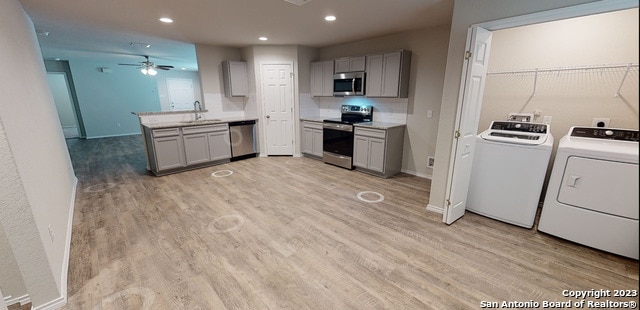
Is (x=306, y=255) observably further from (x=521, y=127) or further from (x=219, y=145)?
(x=219, y=145)

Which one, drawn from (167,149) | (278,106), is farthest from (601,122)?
(167,149)

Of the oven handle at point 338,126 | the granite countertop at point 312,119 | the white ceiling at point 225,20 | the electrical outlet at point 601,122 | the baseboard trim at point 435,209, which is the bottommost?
the baseboard trim at point 435,209

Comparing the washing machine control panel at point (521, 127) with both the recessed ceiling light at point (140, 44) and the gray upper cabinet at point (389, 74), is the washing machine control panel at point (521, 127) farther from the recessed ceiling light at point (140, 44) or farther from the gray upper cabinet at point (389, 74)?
the recessed ceiling light at point (140, 44)

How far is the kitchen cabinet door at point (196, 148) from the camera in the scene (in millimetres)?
4658

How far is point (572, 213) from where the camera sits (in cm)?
245

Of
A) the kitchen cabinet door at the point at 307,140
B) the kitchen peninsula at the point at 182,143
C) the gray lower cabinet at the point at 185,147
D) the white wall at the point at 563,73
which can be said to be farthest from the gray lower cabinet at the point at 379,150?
the gray lower cabinet at the point at 185,147

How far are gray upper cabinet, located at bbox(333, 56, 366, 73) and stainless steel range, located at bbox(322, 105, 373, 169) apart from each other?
2.33ft

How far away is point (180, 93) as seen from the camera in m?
10.7

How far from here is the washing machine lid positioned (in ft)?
8.89

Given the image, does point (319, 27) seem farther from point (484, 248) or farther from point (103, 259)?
point (103, 259)

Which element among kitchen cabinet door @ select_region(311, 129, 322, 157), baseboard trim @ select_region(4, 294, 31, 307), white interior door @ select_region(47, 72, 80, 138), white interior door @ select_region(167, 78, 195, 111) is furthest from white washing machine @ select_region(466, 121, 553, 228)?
white interior door @ select_region(47, 72, 80, 138)

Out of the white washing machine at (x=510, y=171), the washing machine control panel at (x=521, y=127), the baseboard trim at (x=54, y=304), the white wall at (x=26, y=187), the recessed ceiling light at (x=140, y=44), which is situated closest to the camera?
the white wall at (x=26, y=187)

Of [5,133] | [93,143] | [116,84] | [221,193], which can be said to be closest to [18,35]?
[5,133]

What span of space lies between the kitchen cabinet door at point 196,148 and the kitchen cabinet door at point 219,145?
0.08m
